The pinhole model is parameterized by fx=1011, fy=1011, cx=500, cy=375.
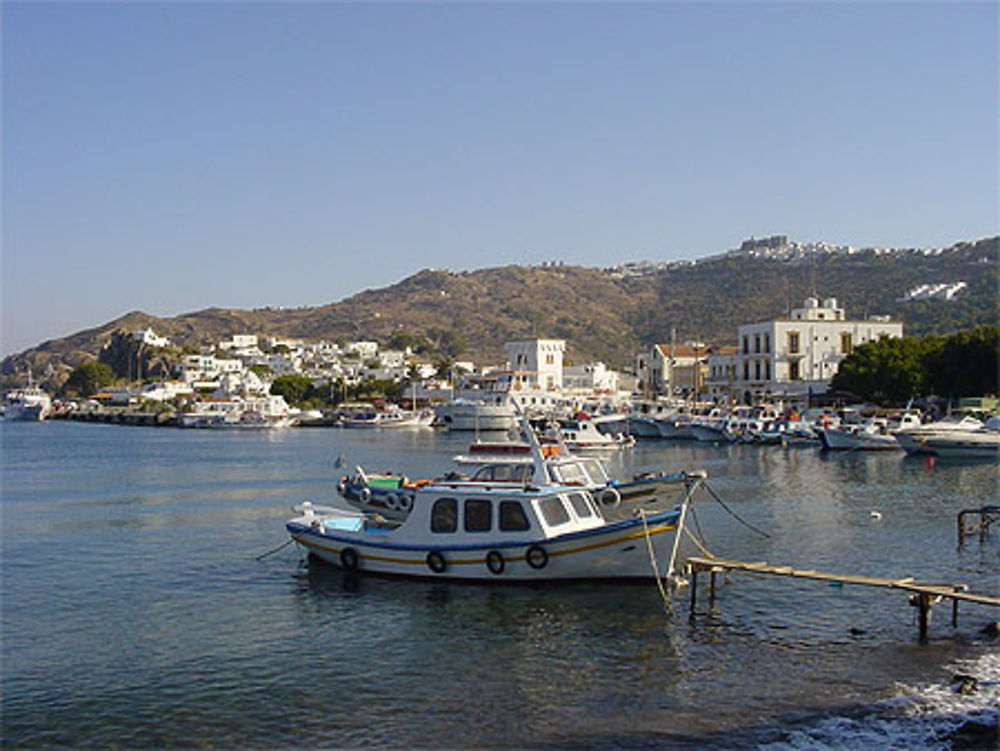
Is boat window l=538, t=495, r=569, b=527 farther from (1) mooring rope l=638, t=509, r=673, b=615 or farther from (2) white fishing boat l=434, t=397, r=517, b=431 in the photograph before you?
(2) white fishing boat l=434, t=397, r=517, b=431

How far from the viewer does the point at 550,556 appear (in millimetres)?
22031

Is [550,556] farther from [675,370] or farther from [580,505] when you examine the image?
[675,370]

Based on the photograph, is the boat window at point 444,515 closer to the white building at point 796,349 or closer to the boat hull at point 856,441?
the boat hull at point 856,441

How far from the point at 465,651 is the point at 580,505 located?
578cm

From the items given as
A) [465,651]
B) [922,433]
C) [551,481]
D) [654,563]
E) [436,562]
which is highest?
[922,433]

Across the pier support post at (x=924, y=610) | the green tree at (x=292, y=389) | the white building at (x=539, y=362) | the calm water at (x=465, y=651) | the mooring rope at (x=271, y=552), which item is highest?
the white building at (x=539, y=362)

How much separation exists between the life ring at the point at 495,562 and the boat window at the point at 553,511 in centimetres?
129

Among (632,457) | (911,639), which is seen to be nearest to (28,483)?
(632,457)

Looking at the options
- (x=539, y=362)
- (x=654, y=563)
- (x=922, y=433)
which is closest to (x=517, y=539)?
(x=654, y=563)

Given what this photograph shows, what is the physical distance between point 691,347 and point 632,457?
7650cm

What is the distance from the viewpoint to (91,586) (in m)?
24.5

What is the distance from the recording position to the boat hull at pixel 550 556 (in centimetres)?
2145

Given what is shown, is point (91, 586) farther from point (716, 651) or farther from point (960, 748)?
point (960, 748)

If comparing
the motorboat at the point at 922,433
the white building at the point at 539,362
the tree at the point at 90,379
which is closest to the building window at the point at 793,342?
the white building at the point at 539,362
